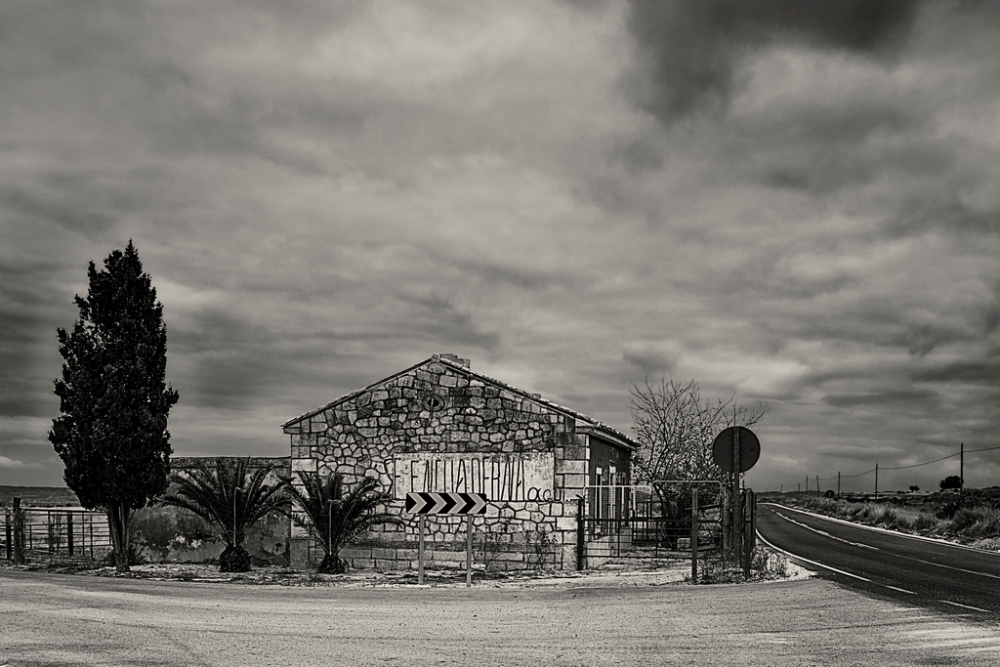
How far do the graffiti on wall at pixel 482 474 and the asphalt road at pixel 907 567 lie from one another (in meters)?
6.44

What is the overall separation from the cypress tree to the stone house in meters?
3.78

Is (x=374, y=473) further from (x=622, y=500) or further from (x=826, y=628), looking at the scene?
(x=826, y=628)

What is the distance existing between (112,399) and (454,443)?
7754mm

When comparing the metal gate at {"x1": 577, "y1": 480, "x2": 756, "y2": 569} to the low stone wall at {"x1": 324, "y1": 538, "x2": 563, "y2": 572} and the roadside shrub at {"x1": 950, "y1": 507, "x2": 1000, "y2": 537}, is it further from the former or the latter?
the roadside shrub at {"x1": 950, "y1": 507, "x2": 1000, "y2": 537}

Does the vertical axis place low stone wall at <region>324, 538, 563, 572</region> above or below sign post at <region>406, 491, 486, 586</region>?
below

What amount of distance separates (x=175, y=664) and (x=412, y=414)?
50.5ft

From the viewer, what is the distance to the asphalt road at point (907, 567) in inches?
642

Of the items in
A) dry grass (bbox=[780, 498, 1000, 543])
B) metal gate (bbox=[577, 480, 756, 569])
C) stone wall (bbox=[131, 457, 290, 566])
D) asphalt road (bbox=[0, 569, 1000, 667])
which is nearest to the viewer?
asphalt road (bbox=[0, 569, 1000, 667])

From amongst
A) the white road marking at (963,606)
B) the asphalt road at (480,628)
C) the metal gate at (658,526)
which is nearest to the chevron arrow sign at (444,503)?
the asphalt road at (480,628)

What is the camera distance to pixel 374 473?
25.2 metres

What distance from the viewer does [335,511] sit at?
77.3ft

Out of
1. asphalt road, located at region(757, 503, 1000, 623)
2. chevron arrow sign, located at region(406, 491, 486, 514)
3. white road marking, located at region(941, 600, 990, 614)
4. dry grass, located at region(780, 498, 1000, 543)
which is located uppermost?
chevron arrow sign, located at region(406, 491, 486, 514)

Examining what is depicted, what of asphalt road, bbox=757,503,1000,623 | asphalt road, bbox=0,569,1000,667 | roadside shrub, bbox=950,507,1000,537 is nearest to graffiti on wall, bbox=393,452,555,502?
asphalt road, bbox=0,569,1000,667

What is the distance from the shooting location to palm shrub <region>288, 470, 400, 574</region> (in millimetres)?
23391
